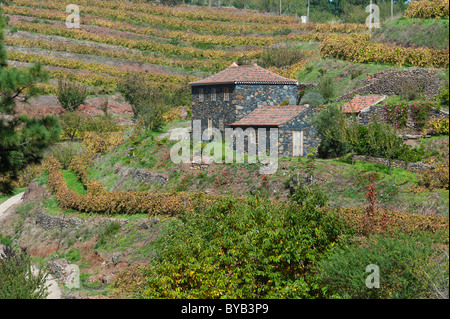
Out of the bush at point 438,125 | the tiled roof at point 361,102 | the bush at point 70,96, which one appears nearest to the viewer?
the bush at point 438,125

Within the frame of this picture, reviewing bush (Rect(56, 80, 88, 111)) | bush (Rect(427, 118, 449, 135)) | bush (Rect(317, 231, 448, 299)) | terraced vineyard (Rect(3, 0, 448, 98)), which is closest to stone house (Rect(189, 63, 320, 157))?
bush (Rect(427, 118, 449, 135))

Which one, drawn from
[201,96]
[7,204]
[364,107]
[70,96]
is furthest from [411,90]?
[70,96]

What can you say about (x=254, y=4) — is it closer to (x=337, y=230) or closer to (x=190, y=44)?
(x=190, y=44)

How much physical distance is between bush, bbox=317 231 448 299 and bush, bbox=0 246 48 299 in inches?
418

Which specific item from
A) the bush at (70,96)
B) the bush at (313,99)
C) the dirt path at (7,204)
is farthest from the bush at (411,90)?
the bush at (70,96)

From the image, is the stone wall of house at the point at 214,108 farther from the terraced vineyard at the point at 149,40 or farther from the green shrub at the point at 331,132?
the terraced vineyard at the point at 149,40

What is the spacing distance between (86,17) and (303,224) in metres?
75.7

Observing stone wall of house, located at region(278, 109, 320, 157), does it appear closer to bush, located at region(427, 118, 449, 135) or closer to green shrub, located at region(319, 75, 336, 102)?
bush, located at region(427, 118, 449, 135)

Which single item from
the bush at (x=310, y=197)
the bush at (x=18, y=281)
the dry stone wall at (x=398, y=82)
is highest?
the dry stone wall at (x=398, y=82)

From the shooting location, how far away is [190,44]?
276 feet

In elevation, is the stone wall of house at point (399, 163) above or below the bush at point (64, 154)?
above

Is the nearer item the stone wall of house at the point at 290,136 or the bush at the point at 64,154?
the stone wall of house at the point at 290,136

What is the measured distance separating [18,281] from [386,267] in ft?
43.9

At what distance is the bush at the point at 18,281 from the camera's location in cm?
1964
